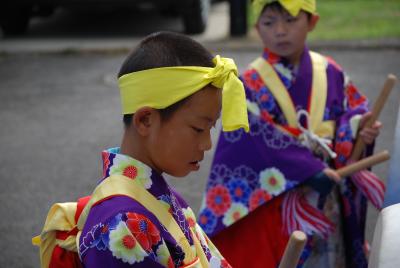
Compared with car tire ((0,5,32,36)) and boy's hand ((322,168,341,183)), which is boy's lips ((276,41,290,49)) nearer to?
boy's hand ((322,168,341,183))

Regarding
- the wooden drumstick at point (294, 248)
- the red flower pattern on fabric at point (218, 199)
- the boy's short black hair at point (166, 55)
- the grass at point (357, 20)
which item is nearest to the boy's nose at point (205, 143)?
the boy's short black hair at point (166, 55)

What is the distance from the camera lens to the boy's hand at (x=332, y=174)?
2688mm

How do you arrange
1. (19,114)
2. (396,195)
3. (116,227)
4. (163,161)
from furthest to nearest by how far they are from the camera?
(19,114) < (396,195) < (163,161) < (116,227)

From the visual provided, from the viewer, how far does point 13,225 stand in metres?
3.92

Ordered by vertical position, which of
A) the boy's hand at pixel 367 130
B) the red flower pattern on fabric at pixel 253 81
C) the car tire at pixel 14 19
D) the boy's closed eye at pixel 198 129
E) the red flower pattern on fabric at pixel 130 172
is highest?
the boy's closed eye at pixel 198 129

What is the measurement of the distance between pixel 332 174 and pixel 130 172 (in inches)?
46.5

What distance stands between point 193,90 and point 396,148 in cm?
100

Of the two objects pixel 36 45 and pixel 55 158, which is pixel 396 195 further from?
pixel 36 45

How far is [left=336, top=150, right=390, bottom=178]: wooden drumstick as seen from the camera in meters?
2.61

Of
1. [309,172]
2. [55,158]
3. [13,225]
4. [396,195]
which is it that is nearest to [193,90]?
[396,195]

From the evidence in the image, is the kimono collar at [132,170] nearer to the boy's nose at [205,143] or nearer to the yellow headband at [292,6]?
the boy's nose at [205,143]

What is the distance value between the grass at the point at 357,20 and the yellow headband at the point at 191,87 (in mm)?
6591

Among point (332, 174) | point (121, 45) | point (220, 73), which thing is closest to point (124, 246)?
point (220, 73)

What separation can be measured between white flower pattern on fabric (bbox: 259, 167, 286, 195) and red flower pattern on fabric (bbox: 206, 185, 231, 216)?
163 millimetres
